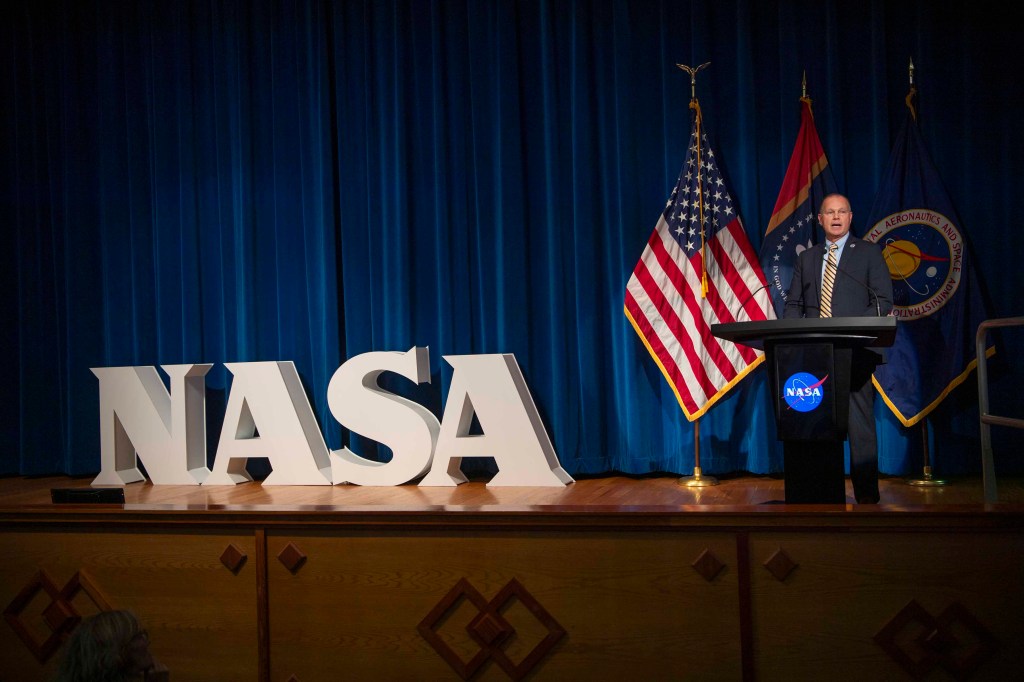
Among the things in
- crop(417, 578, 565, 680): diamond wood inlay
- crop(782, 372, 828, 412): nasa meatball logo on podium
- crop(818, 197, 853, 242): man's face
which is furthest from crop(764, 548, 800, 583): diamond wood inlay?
crop(818, 197, 853, 242): man's face

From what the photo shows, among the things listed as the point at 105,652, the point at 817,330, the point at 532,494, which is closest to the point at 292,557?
the point at 105,652

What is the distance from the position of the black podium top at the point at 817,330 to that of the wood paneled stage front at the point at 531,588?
607 millimetres

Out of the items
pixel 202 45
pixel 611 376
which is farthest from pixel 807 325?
pixel 202 45

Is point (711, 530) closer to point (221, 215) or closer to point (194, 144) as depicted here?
point (221, 215)

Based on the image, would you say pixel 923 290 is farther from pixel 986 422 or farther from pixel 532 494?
pixel 532 494

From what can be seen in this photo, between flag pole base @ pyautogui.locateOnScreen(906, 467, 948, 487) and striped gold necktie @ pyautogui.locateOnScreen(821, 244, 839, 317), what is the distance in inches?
41.5

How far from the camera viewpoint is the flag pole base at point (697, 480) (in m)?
4.65

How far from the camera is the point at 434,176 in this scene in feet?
17.6

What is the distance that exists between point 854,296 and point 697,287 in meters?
0.98

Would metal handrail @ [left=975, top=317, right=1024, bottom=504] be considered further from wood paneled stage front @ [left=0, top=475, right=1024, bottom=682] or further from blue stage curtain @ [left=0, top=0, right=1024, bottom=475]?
blue stage curtain @ [left=0, top=0, right=1024, bottom=475]

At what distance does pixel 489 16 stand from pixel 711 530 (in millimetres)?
3618

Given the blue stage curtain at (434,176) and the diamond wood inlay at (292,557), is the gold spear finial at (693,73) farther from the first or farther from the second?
the diamond wood inlay at (292,557)

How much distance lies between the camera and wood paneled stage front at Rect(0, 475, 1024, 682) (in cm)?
270

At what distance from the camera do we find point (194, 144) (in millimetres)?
5730
